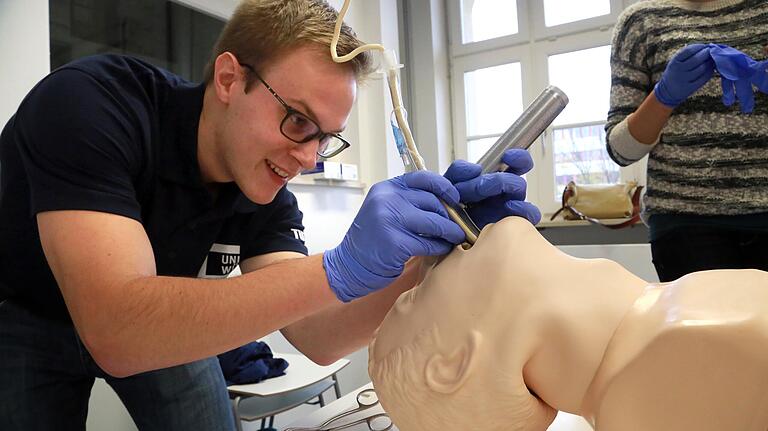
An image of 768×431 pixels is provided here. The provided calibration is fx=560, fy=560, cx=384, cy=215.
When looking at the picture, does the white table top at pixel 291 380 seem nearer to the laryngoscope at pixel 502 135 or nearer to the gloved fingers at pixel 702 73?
the laryngoscope at pixel 502 135

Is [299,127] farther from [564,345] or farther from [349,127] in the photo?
[349,127]

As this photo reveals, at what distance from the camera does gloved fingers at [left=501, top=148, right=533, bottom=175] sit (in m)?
0.90

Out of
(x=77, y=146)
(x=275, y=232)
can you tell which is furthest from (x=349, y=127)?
(x=77, y=146)

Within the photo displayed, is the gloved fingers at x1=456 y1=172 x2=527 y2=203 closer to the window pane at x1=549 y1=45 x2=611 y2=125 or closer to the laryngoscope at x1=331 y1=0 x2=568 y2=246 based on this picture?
the laryngoscope at x1=331 y1=0 x2=568 y2=246

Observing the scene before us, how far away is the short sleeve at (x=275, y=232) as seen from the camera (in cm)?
142

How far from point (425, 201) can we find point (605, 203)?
2822 mm

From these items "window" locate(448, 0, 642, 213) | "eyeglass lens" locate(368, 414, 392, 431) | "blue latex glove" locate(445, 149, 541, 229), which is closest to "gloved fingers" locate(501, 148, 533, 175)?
"blue latex glove" locate(445, 149, 541, 229)

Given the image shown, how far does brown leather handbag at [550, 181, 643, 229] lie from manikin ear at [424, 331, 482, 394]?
9.53ft

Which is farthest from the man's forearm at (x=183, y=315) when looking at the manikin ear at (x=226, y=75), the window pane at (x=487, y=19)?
the window pane at (x=487, y=19)

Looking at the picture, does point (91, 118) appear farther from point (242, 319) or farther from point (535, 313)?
point (535, 313)

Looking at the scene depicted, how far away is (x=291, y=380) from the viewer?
6.77 feet

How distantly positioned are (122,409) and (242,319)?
1.51 m

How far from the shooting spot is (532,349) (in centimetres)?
69

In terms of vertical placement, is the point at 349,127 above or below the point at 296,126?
above
